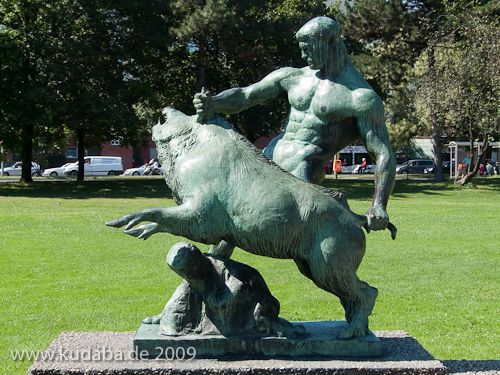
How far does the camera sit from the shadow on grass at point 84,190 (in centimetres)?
2258

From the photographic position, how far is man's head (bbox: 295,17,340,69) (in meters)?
3.79

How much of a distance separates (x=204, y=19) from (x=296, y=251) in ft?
68.7

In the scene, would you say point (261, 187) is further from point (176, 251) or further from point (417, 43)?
point (417, 43)

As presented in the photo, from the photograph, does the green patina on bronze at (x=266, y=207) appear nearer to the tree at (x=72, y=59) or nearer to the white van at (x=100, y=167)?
the tree at (x=72, y=59)

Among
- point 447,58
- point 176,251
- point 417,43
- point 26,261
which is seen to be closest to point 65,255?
point 26,261

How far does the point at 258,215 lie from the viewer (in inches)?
134

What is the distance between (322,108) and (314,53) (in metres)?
0.36

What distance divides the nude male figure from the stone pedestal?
0.83 metres

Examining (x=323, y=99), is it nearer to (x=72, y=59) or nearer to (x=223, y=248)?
(x=223, y=248)

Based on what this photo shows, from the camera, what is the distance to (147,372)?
332 cm

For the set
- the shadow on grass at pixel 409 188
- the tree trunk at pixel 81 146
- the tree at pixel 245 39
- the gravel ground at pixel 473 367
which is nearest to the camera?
the gravel ground at pixel 473 367

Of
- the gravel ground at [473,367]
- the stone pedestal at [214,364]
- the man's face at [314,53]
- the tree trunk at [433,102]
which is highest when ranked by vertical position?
the tree trunk at [433,102]

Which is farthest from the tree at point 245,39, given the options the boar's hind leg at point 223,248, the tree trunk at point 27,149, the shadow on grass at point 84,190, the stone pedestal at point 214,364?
the stone pedestal at point 214,364

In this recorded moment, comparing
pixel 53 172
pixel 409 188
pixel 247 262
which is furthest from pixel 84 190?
pixel 53 172
